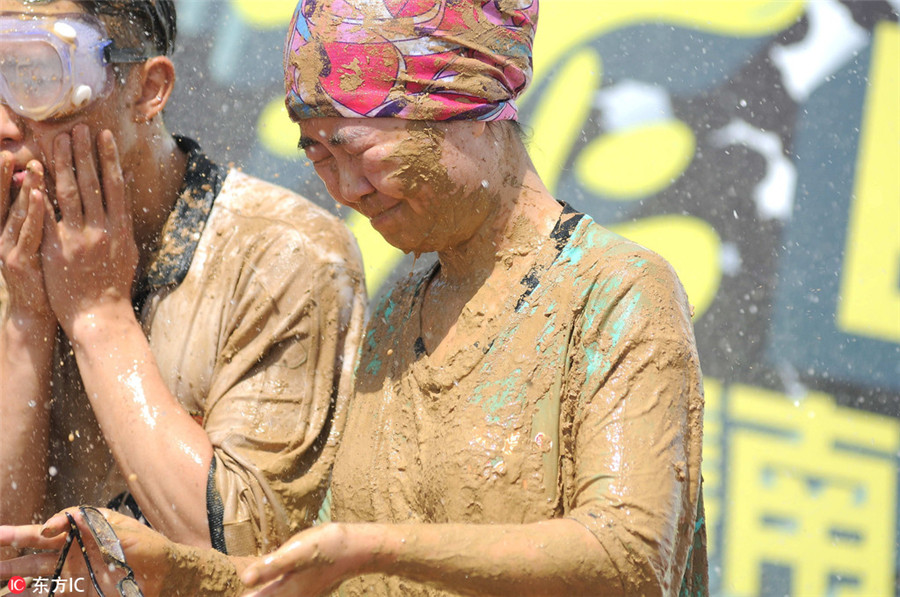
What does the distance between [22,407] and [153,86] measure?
2.69ft

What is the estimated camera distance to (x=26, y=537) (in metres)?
1.99

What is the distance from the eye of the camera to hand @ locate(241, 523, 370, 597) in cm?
160

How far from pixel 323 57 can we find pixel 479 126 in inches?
11.7

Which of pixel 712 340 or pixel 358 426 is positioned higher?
pixel 358 426

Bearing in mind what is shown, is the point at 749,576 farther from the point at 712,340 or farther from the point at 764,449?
the point at 712,340

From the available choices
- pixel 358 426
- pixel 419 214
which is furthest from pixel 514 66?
pixel 358 426

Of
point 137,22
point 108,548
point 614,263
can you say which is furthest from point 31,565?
point 137,22

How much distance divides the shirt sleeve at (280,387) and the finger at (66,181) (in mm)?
403

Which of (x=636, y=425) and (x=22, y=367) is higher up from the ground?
(x=636, y=425)

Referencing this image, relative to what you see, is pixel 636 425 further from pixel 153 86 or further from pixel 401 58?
pixel 153 86

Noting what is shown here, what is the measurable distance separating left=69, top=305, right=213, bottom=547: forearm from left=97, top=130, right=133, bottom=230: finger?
214mm

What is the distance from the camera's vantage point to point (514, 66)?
2.08 metres

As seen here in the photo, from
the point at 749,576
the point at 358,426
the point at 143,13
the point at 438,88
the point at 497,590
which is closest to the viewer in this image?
the point at 497,590

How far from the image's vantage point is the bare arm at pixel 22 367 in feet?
8.74
